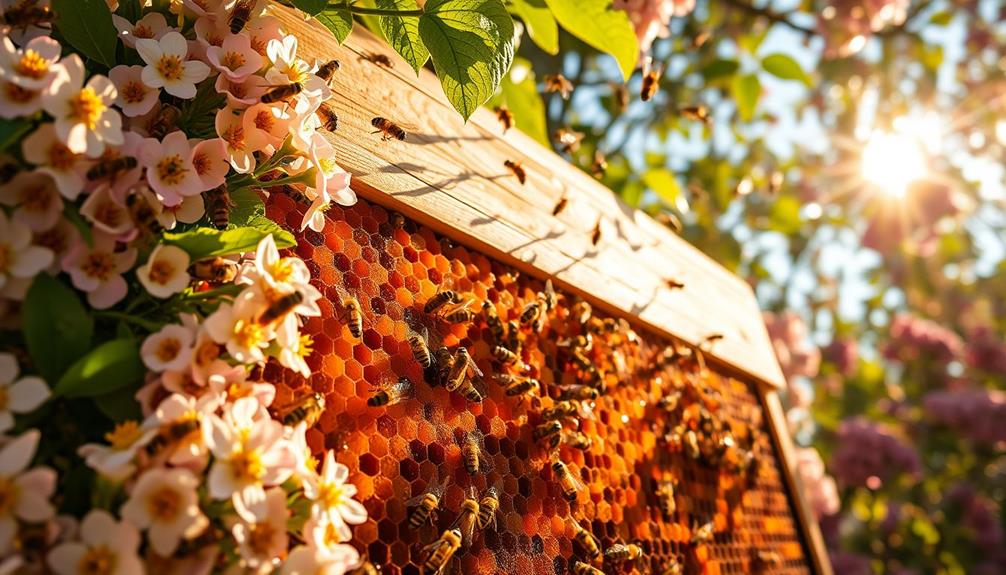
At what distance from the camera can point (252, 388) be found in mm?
653

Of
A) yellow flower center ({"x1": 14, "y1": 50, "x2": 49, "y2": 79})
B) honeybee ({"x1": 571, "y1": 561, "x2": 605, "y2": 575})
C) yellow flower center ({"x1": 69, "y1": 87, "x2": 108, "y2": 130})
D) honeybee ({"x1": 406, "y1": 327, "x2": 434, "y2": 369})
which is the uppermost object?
yellow flower center ({"x1": 14, "y1": 50, "x2": 49, "y2": 79})

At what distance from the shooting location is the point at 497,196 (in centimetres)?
125

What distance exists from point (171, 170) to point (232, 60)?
0.16 meters

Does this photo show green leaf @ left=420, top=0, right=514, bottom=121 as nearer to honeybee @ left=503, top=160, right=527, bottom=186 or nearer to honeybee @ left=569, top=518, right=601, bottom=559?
honeybee @ left=503, top=160, right=527, bottom=186

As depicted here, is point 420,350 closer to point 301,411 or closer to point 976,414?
point 301,411

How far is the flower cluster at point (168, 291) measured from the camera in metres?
0.52

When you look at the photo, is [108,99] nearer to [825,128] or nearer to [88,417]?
[88,417]

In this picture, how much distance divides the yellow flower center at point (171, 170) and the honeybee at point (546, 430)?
2.13 ft

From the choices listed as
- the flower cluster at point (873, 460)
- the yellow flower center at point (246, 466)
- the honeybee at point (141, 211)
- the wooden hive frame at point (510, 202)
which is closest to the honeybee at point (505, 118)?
the wooden hive frame at point (510, 202)

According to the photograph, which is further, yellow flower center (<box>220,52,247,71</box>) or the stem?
the stem

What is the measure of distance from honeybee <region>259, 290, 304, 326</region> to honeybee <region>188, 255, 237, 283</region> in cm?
8

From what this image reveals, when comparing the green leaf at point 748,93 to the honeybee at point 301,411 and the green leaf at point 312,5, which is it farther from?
the honeybee at point 301,411

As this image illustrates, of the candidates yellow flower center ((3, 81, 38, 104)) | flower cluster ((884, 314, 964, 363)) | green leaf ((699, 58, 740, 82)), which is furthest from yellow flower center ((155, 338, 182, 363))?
flower cluster ((884, 314, 964, 363))

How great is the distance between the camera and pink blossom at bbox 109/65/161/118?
0.70 metres
